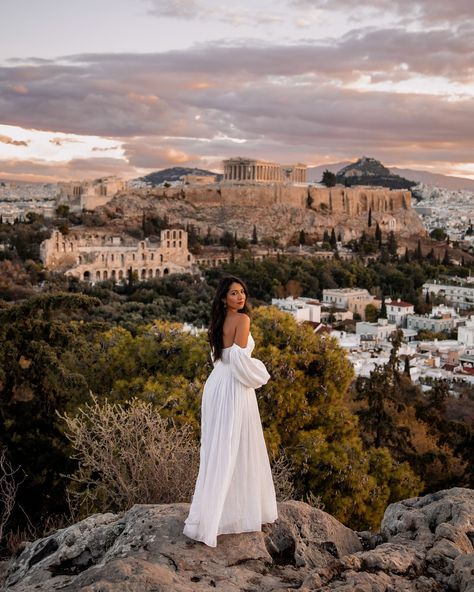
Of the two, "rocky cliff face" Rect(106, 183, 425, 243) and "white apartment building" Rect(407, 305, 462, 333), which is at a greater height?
"rocky cliff face" Rect(106, 183, 425, 243)

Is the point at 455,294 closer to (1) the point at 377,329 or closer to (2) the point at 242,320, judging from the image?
(1) the point at 377,329

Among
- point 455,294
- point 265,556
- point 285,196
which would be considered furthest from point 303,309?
point 285,196

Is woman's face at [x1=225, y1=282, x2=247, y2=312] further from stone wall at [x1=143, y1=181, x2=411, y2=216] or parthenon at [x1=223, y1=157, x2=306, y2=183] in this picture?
parthenon at [x1=223, y1=157, x2=306, y2=183]

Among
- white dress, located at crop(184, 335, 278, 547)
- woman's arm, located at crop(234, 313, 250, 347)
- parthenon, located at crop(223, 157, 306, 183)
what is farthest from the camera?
parthenon, located at crop(223, 157, 306, 183)

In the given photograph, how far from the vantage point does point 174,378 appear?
8.40m

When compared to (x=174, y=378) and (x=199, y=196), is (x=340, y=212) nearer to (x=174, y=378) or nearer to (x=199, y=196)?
(x=199, y=196)

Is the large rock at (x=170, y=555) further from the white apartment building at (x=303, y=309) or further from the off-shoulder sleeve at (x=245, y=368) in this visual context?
the white apartment building at (x=303, y=309)

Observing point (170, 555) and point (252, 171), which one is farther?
point (252, 171)

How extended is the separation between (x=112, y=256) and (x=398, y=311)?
1735 cm

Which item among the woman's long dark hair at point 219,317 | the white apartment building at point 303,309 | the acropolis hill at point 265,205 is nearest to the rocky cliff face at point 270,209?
the acropolis hill at point 265,205

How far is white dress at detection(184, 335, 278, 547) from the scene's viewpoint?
146 inches

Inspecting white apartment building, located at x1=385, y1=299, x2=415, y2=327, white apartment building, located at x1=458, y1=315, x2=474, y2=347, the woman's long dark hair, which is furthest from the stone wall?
the woman's long dark hair

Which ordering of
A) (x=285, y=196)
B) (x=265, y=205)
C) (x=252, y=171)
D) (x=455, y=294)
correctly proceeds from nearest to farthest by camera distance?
(x=455, y=294)
(x=265, y=205)
(x=285, y=196)
(x=252, y=171)

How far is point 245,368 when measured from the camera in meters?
3.79
